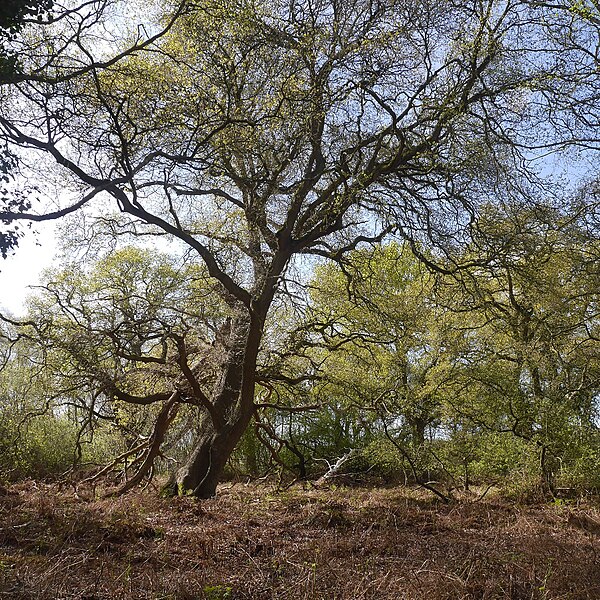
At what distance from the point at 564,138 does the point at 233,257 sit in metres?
5.68

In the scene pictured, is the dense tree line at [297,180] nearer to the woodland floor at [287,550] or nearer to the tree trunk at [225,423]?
the tree trunk at [225,423]

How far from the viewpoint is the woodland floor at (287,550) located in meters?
4.54

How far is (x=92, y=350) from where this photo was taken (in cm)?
988

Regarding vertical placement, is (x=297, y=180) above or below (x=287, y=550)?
above

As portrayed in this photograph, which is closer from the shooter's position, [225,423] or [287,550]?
[287,550]

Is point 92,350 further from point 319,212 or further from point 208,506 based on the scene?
point 319,212

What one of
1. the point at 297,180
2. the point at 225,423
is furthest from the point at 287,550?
the point at 297,180

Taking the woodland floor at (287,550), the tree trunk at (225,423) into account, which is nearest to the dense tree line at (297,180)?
the tree trunk at (225,423)

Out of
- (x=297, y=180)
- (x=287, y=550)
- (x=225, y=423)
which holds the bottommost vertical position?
(x=287, y=550)

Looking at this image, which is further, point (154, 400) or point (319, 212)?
point (154, 400)

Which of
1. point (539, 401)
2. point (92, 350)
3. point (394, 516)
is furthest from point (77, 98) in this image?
point (539, 401)

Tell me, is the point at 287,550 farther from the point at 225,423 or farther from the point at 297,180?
the point at 297,180

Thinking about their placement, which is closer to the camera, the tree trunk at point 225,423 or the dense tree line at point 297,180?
the dense tree line at point 297,180

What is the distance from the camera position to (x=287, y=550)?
619 centimetres
